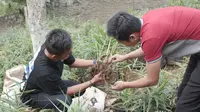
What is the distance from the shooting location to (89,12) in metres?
10.8

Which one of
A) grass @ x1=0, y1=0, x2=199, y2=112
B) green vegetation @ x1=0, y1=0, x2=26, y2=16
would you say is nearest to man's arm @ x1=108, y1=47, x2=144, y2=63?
grass @ x1=0, y1=0, x2=199, y2=112

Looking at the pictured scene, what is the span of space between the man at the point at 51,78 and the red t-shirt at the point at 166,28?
0.84m

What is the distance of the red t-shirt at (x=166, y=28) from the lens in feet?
8.20

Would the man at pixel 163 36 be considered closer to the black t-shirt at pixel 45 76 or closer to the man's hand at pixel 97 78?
the man's hand at pixel 97 78

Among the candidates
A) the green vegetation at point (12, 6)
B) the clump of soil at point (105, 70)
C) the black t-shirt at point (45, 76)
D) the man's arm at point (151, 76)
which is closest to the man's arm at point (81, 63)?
the clump of soil at point (105, 70)

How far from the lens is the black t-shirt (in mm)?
3121

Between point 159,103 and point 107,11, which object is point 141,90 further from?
point 107,11

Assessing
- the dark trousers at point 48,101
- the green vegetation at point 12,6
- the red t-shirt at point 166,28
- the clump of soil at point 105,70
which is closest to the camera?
the red t-shirt at point 166,28

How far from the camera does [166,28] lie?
8.33 ft

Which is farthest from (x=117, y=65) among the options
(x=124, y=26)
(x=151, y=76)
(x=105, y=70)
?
(x=124, y=26)

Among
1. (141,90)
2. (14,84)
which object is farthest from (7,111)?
(141,90)

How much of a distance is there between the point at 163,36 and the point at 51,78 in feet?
3.97

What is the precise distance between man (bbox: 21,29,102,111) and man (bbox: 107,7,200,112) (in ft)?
1.97

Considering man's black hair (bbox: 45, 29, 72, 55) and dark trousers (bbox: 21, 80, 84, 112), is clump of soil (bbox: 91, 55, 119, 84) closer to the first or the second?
dark trousers (bbox: 21, 80, 84, 112)
